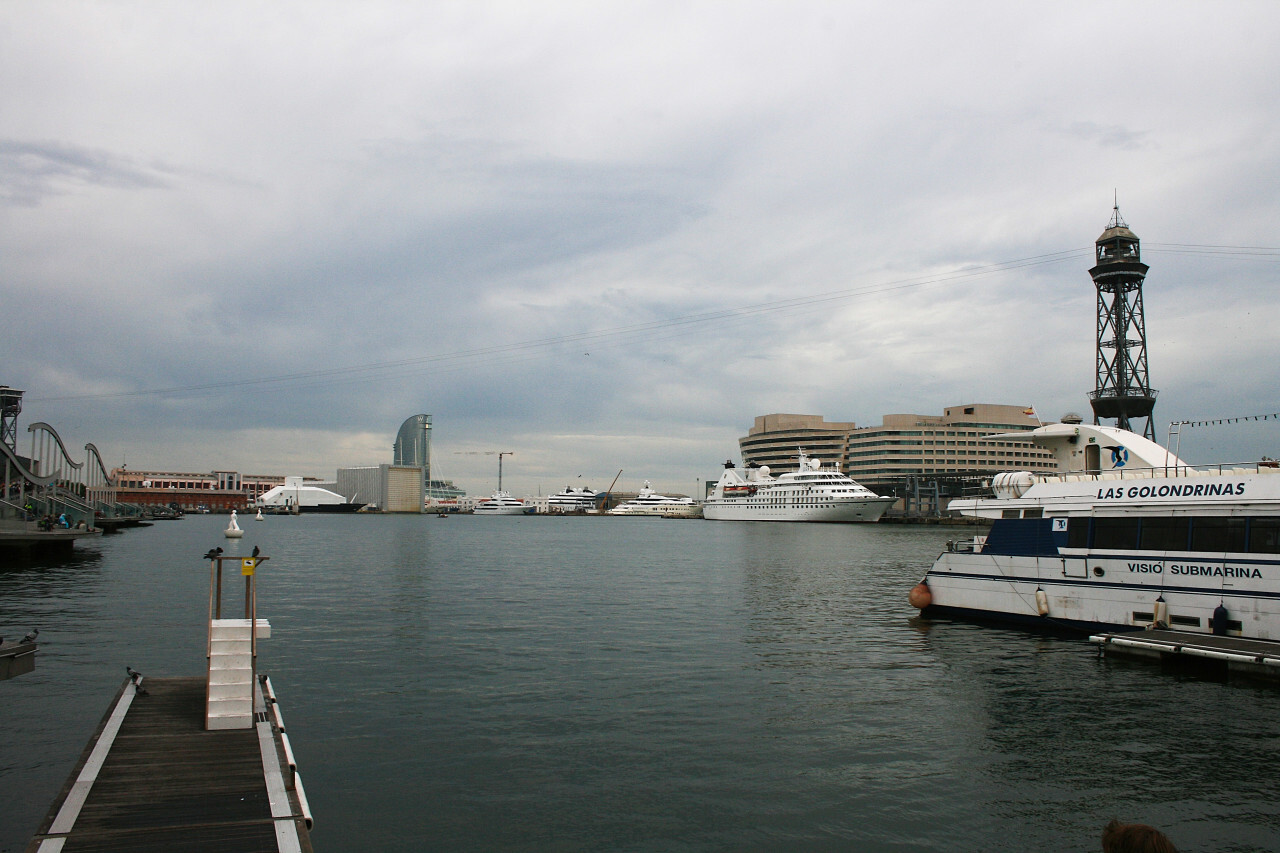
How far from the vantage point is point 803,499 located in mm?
154875

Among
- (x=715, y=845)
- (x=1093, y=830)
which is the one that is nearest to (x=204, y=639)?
(x=715, y=845)

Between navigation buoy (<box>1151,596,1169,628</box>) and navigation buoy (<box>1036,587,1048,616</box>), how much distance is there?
343cm

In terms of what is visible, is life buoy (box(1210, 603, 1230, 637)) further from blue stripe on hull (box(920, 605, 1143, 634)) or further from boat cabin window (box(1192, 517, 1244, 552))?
blue stripe on hull (box(920, 605, 1143, 634))

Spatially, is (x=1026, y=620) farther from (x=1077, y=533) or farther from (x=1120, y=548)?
(x=1120, y=548)

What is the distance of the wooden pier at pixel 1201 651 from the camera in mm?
19719

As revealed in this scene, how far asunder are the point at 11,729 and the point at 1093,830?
20111 millimetres

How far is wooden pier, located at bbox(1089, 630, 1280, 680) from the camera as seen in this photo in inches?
776

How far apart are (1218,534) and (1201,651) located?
4.11 meters

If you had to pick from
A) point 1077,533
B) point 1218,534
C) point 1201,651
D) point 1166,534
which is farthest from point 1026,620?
point 1201,651

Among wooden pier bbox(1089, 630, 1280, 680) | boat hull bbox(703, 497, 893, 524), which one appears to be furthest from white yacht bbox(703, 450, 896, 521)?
wooden pier bbox(1089, 630, 1280, 680)

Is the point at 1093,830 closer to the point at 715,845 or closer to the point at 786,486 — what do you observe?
the point at 715,845

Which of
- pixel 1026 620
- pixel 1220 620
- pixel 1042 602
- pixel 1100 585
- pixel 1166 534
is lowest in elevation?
pixel 1026 620

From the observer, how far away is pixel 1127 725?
17047mm

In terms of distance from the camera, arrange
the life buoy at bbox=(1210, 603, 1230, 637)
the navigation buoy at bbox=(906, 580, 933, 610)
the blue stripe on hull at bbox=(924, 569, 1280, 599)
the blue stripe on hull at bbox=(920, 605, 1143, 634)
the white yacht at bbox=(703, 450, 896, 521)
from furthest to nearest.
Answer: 1. the white yacht at bbox=(703, 450, 896, 521)
2. the navigation buoy at bbox=(906, 580, 933, 610)
3. the blue stripe on hull at bbox=(920, 605, 1143, 634)
4. the life buoy at bbox=(1210, 603, 1230, 637)
5. the blue stripe on hull at bbox=(924, 569, 1280, 599)
